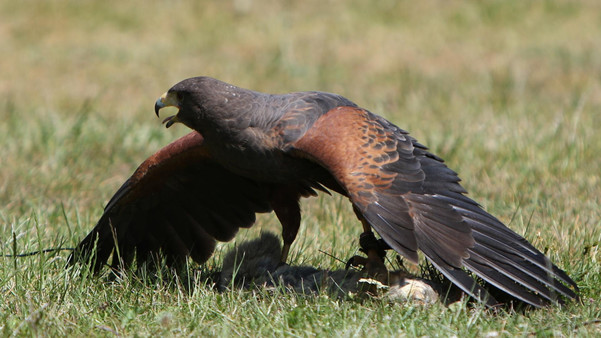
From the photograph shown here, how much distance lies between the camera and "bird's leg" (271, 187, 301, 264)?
16.7 ft

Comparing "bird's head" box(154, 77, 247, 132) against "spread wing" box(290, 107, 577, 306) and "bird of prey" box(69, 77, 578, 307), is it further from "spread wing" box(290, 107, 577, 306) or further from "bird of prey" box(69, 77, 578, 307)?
"spread wing" box(290, 107, 577, 306)

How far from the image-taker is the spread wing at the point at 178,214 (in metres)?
5.14

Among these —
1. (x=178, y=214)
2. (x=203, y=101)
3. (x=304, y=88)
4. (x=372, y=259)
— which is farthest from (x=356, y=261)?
(x=304, y=88)

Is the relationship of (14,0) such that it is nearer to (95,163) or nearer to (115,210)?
(95,163)

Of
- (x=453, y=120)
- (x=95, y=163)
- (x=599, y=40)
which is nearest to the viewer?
(x=95, y=163)

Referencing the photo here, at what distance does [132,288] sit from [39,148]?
3326 millimetres

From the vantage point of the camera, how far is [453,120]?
8477mm

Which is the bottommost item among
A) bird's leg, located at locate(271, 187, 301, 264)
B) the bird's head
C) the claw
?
the claw

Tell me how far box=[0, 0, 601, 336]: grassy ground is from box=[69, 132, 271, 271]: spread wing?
0.80 ft

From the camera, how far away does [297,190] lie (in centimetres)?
517

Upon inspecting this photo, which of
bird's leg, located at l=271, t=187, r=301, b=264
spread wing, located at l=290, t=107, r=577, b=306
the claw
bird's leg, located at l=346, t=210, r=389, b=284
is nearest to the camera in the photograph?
spread wing, located at l=290, t=107, r=577, b=306

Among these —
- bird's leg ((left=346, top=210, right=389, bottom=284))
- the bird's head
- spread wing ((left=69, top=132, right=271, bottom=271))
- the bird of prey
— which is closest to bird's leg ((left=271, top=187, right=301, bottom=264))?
the bird of prey

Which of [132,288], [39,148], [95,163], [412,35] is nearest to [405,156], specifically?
[132,288]

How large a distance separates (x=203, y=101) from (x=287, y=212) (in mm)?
875
